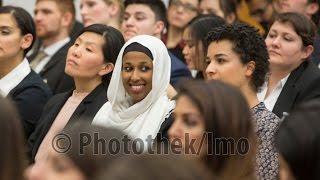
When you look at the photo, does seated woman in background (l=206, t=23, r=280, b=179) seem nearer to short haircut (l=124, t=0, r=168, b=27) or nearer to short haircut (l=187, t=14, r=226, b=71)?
short haircut (l=187, t=14, r=226, b=71)

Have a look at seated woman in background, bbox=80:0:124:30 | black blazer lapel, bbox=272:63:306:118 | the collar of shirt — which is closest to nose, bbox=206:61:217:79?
black blazer lapel, bbox=272:63:306:118

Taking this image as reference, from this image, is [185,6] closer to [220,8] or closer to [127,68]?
[220,8]

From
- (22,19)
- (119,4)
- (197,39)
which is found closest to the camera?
(197,39)

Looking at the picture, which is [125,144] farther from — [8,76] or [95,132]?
[8,76]

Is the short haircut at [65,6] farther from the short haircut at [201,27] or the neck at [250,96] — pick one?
the neck at [250,96]

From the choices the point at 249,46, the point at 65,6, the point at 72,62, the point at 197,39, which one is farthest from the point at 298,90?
the point at 65,6

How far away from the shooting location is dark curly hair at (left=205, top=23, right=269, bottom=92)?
4887 millimetres

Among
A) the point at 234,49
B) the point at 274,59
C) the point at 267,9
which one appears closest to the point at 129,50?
the point at 234,49

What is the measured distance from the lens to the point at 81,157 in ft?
8.40

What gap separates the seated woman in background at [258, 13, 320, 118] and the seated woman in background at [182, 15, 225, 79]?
47 cm

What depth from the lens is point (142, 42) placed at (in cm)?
521

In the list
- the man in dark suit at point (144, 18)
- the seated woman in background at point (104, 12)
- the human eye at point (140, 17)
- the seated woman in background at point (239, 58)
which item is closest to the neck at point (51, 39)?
the seated woman in background at point (104, 12)

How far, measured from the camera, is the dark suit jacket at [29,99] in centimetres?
591

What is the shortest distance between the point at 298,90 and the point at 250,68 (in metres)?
0.77
